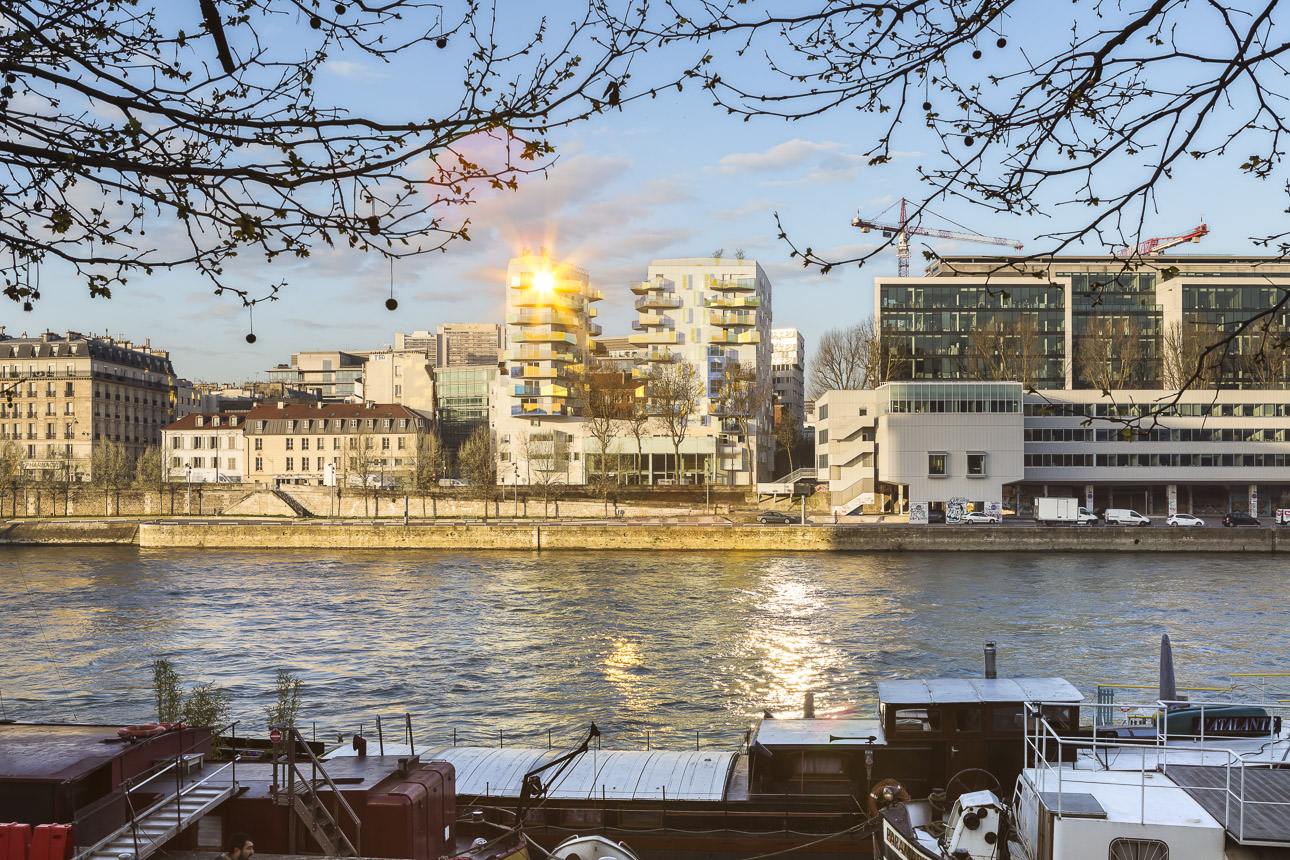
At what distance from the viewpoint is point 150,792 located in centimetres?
1029

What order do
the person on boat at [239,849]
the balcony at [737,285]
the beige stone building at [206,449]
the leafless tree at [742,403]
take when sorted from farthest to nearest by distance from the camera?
the beige stone building at [206,449], the balcony at [737,285], the leafless tree at [742,403], the person on boat at [239,849]

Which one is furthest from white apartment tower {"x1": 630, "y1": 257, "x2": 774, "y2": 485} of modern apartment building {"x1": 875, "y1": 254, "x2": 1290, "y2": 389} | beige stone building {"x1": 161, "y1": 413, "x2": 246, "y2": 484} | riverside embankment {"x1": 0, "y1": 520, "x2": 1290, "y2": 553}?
beige stone building {"x1": 161, "y1": 413, "x2": 246, "y2": 484}

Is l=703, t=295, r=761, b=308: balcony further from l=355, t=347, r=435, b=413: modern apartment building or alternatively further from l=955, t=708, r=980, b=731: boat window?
l=955, t=708, r=980, b=731: boat window

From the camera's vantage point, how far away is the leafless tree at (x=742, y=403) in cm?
9737

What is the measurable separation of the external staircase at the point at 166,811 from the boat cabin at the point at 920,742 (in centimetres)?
787

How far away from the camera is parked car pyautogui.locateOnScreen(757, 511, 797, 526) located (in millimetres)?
72125

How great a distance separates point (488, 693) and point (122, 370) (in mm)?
100629

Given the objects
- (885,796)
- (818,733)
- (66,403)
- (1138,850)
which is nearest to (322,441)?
(66,403)

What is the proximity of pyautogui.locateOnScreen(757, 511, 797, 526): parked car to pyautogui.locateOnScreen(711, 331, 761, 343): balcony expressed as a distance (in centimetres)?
3124

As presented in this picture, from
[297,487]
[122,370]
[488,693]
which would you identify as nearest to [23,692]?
[488,693]

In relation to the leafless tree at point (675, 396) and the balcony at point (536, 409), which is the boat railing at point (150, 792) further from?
the balcony at point (536, 409)

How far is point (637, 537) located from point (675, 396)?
25715 mm

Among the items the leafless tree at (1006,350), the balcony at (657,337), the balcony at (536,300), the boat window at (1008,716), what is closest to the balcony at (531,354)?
the balcony at (536,300)

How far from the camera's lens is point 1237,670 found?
2919 cm
